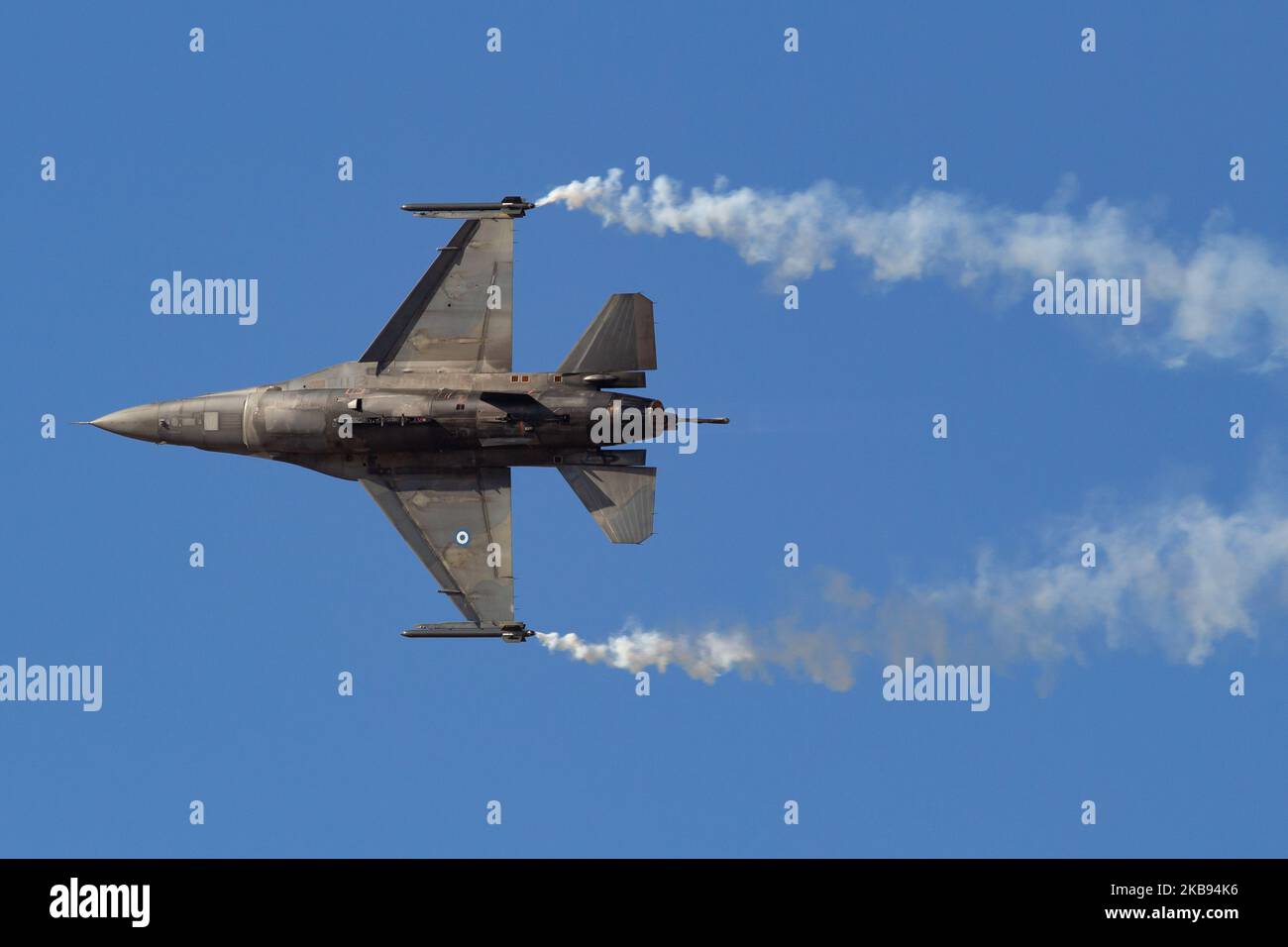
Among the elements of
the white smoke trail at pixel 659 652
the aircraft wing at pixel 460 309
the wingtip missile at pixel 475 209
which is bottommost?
the white smoke trail at pixel 659 652

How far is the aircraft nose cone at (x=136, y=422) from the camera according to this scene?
60625 mm

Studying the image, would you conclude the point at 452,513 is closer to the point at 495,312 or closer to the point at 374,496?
the point at 374,496

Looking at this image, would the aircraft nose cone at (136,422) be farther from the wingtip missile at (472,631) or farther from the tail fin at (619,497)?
the tail fin at (619,497)

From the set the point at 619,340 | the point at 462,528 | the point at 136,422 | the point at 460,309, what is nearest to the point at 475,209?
the point at 460,309

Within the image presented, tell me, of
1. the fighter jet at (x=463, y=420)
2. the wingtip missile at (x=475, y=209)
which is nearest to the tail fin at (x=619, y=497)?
the fighter jet at (x=463, y=420)

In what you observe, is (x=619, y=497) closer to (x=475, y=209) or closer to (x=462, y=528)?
(x=462, y=528)

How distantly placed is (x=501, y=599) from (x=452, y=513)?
2960 mm

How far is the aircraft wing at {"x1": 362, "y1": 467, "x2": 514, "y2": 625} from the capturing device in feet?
195

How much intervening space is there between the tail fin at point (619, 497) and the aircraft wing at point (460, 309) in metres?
4.95

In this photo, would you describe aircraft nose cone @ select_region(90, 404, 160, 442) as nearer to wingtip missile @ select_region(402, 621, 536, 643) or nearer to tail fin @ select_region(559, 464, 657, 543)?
wingtip missile @ select_region(402, 621, 536, 643)

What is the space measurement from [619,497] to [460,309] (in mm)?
7578

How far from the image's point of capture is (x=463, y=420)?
189ft

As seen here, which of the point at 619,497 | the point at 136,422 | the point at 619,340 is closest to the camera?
the point at 619,340
